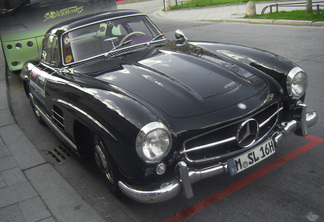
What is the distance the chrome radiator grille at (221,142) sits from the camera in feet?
9.91

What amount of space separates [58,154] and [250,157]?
2519 millimetres

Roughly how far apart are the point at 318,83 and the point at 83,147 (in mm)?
3910

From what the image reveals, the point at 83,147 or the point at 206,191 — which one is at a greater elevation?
the point at 83,147

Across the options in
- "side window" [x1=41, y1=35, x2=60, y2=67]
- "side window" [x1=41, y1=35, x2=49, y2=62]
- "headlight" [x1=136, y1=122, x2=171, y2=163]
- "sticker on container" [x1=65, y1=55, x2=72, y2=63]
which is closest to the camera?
"headlight" [x1=136, y1=122, x2=171, y2=163]

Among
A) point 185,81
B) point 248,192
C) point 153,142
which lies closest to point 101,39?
point 185,81

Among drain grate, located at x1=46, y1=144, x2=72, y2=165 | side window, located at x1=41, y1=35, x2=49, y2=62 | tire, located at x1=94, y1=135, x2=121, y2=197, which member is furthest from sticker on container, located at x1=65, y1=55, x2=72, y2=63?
tire, located at x1=94, y1=135, x2=121, y2=197

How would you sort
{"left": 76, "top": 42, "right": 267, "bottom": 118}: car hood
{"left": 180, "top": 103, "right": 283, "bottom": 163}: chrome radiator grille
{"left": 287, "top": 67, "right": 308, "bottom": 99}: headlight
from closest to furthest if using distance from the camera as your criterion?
{"left": 180, "top": 103, "right": 283, "bottom": 163}: chrome radiator grille < {"left": 76, "top": 42, "right": 267, "bottom": 118}: car hood < {"left": 287, "top": 67, "right": 308, "bottom": 99}: headlight

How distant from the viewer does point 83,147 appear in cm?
394

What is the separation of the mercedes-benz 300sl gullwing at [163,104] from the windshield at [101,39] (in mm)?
13

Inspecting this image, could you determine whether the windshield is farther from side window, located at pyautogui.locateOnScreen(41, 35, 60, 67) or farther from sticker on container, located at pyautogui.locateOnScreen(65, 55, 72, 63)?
side window, located at pyautogui.locateOnScreen(41, 35, 60, 67)

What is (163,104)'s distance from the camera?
3.14 m

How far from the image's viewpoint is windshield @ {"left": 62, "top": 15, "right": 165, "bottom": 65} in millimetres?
4379

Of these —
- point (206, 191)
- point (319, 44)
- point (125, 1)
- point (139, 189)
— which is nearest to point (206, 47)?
point (206, 191)

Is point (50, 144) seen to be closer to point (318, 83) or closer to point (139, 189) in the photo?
point (139, 189)
